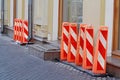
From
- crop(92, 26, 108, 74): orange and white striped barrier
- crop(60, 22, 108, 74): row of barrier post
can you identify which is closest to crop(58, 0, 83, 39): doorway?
crop(60, 22, 108, 74): row of barrier post

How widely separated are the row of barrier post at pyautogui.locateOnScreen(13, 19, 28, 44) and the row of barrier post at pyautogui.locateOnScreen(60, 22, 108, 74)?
526cm

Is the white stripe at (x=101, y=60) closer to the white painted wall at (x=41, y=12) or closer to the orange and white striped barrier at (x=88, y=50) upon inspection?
the orange and white striped barrier at (x=88, y=50)

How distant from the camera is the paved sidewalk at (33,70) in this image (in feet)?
27.3

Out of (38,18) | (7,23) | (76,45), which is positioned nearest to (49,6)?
(38,18)

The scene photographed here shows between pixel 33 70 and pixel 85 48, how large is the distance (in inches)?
56.0

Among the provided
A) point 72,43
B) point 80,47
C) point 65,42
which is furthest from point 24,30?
point 80,47

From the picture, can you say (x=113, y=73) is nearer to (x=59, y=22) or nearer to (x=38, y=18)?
(x=59, y=22)

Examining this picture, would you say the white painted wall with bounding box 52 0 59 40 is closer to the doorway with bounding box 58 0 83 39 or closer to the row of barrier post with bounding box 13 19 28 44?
the doorway with bounding box 58 0 83 39

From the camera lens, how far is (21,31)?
52.3ft

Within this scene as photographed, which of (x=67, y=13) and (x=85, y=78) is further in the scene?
(x=67, y=13)

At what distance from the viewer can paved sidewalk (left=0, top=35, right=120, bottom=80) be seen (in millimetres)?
8312

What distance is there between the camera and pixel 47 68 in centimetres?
955

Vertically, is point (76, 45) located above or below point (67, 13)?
below

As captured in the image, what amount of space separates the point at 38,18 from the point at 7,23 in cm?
651
